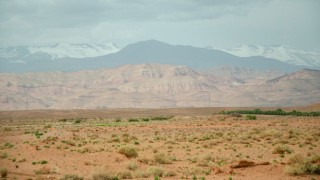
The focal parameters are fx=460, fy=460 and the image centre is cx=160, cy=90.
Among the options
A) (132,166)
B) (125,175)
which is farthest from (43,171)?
(132,166)

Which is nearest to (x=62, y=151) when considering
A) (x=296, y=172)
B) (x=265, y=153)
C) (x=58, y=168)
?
(x=58, y=168)

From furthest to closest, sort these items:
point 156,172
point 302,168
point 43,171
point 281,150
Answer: point 281,150 < point 43,171 < point 156,172 < point 302,168

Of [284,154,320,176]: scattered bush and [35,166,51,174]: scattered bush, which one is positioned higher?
[284,154,320,176]: scattered bush

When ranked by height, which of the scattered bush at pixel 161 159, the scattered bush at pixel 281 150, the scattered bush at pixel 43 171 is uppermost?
the scattered bush at pixel 281 150

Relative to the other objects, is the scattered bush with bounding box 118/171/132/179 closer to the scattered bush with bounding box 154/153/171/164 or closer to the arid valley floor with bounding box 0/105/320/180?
the arid valley floor with bounding box 0/105/320/180

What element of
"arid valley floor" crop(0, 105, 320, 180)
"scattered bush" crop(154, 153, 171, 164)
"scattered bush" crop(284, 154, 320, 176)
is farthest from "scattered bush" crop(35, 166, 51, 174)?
"scattered bush" crop(284, 154, 320, 176)

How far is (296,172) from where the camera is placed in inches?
871

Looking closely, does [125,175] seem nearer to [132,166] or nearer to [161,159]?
[132,166]

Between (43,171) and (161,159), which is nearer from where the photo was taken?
(43,171)

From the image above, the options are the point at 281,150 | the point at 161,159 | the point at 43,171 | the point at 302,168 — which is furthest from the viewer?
the point at 281,150

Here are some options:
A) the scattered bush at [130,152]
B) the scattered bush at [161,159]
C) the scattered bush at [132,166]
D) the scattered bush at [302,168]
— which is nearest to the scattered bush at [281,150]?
the scattered bush at [302,168]

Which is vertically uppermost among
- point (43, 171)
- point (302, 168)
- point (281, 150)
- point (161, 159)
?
point (281, 150)

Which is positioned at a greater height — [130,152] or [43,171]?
[130,152]

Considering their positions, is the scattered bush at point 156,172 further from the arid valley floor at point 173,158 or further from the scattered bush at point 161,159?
the scattered bush at point 161,159
